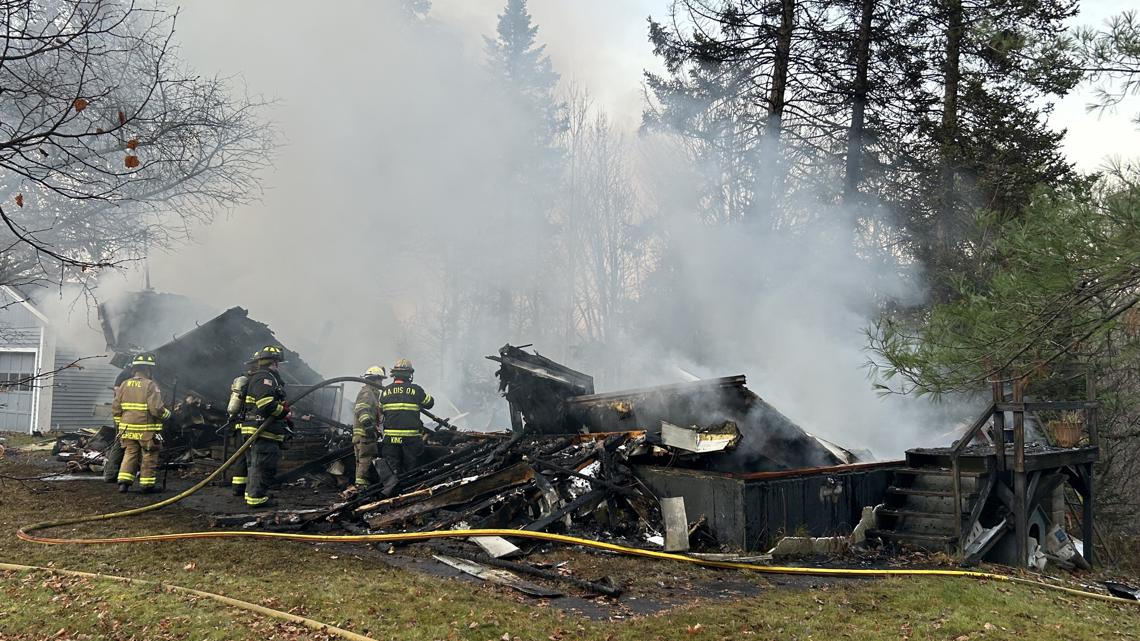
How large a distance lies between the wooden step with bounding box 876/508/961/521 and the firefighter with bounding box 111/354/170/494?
8.92 m

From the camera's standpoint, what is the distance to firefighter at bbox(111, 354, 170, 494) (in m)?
9.49

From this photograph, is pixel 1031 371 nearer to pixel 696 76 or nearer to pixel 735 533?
pixel 735 533

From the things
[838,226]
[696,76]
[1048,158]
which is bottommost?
[838,226]

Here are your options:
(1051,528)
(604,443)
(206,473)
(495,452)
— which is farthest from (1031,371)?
(206,473)

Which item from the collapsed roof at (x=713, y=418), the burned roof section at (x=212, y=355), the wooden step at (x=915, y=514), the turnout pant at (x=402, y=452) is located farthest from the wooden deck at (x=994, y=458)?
the burned roof section at (x=212, y=355)

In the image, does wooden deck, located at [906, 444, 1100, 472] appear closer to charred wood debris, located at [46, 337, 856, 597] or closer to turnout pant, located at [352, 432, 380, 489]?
charred wood debris, located at [46, 337, 856, 597]

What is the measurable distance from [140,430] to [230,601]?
591 cm

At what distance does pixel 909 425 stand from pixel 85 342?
66.9 feet

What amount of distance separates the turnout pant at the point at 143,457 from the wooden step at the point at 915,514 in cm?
890

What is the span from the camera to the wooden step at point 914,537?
7719 mm

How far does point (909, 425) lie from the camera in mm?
13055

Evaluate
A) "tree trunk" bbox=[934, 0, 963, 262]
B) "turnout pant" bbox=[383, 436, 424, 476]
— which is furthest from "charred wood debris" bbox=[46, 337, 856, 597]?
"tree trunk" bbox=[934, 0, 963, 262]

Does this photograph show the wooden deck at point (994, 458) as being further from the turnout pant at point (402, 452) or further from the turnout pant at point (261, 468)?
the turnout pant at point (261, 468)

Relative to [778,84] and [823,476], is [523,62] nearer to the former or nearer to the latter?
[778,84]
